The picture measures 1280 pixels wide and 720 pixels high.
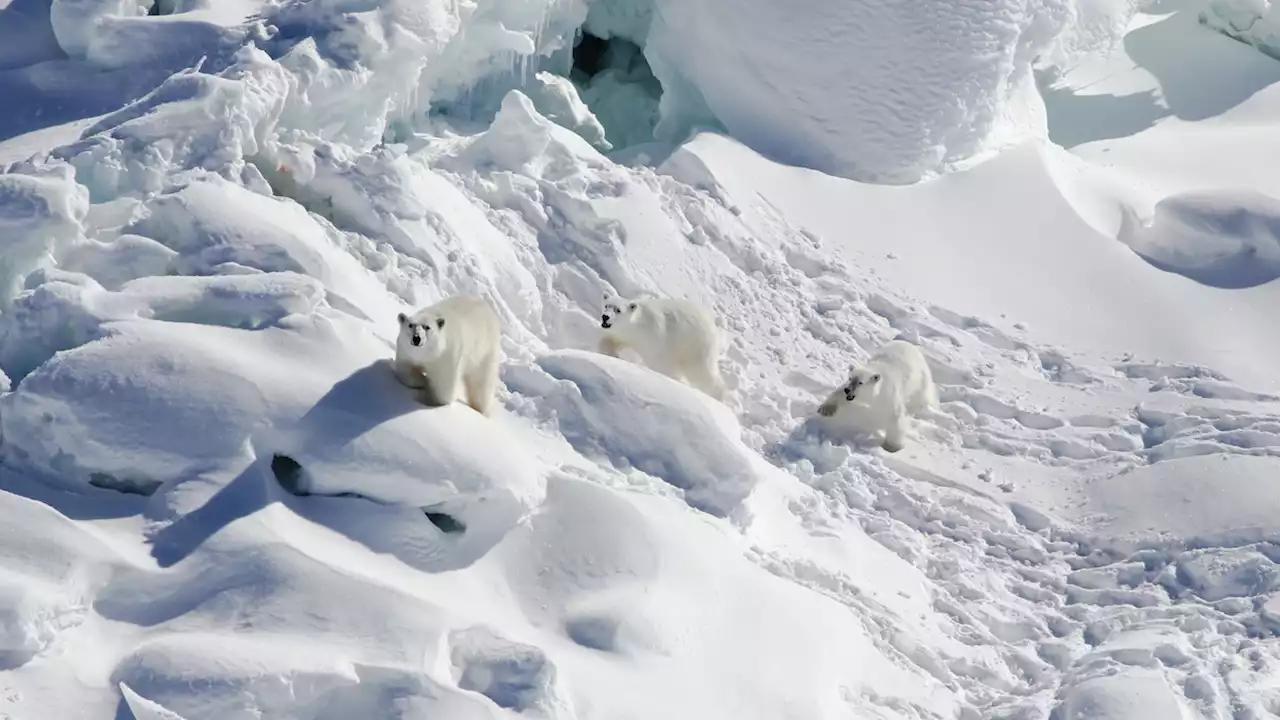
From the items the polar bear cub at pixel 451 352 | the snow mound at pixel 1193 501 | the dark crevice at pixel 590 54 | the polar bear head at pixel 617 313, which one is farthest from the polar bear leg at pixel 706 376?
the dark crevice at pixel 590 54

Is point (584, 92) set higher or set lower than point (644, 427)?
lower

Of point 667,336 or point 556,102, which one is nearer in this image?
point 667,336

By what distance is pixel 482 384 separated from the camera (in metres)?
6.11

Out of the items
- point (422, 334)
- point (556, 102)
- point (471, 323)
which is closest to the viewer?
point (422, 334)

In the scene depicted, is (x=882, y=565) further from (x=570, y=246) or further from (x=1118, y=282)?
(x=1118, y=282)

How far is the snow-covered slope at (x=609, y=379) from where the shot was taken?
501cm

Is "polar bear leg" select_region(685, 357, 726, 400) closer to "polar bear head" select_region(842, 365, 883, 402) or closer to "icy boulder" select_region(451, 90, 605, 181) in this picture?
"polar bear head" select_region(842, 365, 883, 402)

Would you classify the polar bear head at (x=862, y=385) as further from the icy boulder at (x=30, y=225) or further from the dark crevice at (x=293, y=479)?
the icy boulder at (x=30, y=225)

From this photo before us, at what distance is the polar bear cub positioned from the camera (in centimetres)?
559

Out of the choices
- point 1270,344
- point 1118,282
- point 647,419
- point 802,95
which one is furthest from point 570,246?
point 1270,344

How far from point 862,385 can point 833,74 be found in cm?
303

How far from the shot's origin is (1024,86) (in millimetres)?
10695

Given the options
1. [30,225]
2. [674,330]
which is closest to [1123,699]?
[674,330]

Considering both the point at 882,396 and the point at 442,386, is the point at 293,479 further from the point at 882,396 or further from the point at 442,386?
the point at 882,396
